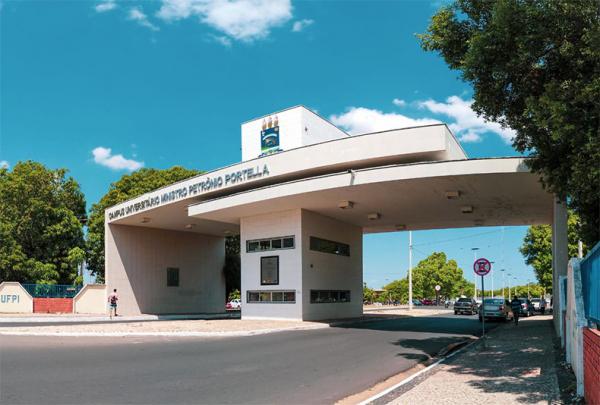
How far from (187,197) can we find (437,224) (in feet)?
56.8

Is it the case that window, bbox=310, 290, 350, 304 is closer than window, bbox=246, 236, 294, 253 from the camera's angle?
No

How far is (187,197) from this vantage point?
97.9 ft

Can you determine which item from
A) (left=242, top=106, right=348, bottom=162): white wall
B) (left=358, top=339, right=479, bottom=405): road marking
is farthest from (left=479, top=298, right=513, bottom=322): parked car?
(left=358, top=339, right=479, bottom=405): road marking

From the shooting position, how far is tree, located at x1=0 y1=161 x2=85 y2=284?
45.3 metres

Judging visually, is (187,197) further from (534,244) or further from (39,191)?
(534,244)

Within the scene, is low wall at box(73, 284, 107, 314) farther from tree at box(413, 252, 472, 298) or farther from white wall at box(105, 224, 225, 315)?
tree at box(413, 252, 472, 298)

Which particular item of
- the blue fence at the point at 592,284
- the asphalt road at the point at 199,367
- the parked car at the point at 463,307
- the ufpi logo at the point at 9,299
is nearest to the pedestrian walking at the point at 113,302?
the ufpi logo at the point at 9,299

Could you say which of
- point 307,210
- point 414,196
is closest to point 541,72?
point 414,196

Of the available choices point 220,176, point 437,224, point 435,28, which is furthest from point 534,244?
point 435,28

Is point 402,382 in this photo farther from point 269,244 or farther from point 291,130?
point 291,130

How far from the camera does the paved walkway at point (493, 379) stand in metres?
8.66

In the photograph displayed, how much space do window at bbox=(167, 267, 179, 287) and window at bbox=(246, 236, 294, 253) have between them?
12.4 metres

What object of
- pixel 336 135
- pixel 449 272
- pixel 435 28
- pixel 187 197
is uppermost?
pixel 336 135

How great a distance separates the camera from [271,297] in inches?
1160
